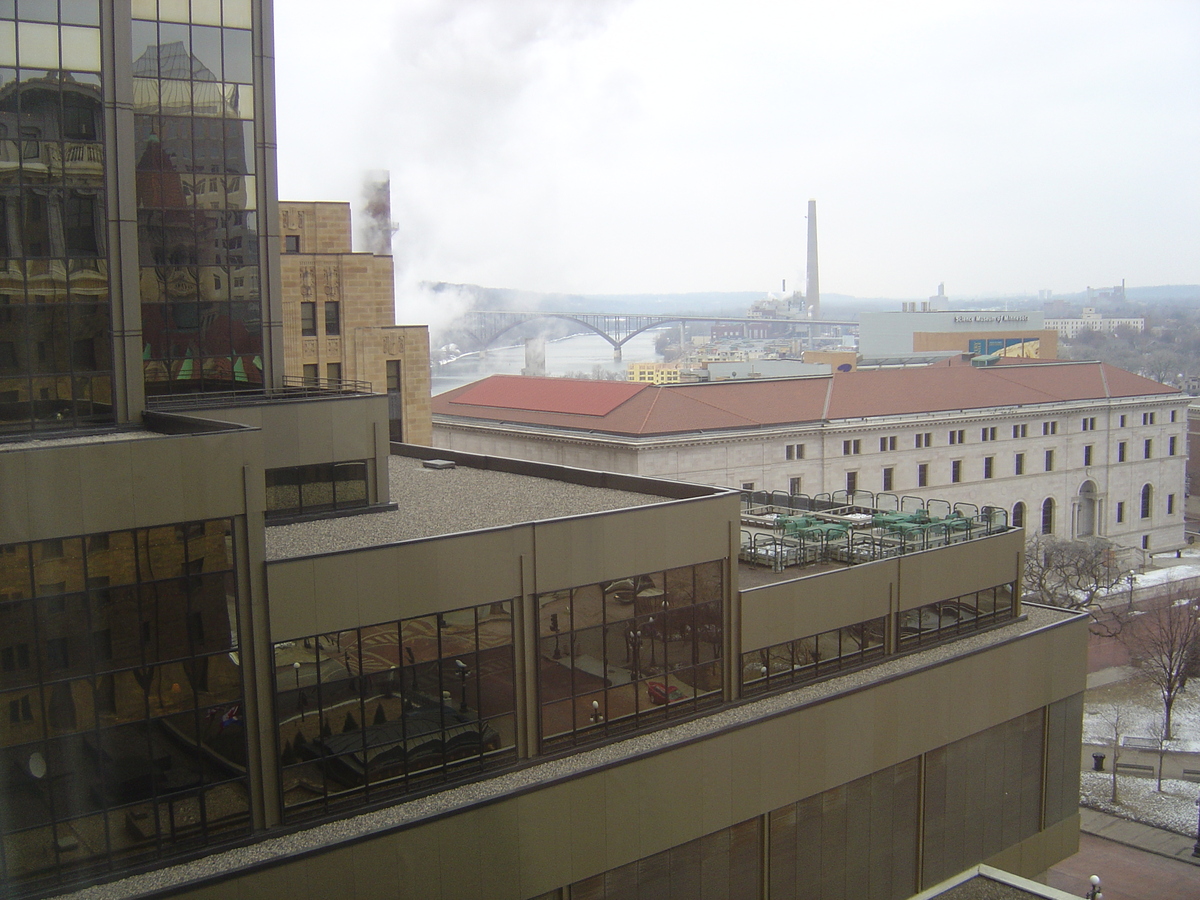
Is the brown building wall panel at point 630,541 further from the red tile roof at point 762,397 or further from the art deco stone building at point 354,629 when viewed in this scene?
the red tile roof at point 762,397

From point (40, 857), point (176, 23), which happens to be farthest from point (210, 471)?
point (176, 23)

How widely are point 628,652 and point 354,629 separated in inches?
195

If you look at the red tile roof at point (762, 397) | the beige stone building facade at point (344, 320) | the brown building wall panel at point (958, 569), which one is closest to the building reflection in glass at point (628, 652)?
the brown building wall panel at point (958, 569)

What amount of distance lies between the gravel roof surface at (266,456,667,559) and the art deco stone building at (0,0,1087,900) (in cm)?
17

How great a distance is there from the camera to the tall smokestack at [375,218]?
64375mm

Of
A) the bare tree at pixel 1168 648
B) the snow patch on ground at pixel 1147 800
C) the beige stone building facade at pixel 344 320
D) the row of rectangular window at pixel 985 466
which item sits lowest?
the snow patch on ground at pixel 1147 800

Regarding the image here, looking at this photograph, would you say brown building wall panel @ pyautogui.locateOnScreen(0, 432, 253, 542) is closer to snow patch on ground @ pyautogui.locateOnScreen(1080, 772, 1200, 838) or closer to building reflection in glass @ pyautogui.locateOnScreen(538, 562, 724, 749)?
building reflection in glass @ pyautogui.locateOnScreen(538, 562, 724, 749)

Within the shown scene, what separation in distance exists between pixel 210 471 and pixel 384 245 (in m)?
52.4

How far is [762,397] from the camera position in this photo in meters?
68.6

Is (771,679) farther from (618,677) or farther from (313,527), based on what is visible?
(313,527)

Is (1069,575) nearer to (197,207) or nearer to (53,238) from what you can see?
(197,207)

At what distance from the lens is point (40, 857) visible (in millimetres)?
12773

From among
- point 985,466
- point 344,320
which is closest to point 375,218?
point 344,320

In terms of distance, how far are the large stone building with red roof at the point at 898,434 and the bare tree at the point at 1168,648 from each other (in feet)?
55.1
